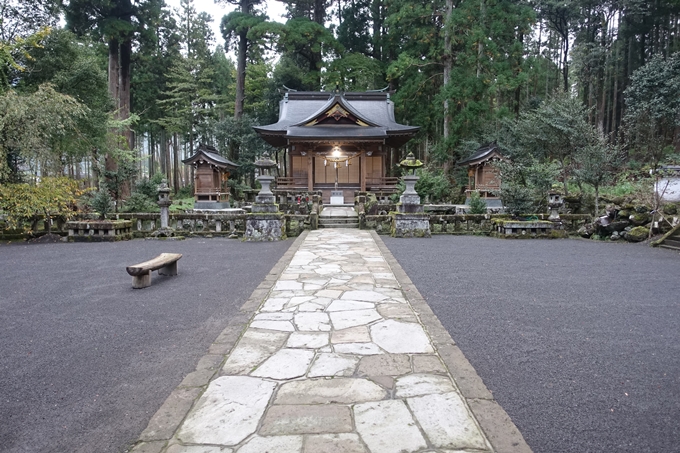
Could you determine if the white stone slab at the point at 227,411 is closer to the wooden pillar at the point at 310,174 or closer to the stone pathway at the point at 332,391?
the stone pathway at the point at 332,391

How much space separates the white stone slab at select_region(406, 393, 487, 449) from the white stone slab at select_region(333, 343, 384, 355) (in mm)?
763

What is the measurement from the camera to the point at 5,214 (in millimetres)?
10297

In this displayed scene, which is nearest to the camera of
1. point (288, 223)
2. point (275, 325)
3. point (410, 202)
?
point (275, 325)

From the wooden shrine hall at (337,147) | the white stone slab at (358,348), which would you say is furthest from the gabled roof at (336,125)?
the white stone slab at (358,348)

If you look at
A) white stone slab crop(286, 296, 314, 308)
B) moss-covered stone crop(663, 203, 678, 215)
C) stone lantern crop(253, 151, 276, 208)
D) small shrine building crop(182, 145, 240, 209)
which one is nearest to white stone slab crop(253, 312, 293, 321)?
white stone slab crop(286, 296, 314, 308)

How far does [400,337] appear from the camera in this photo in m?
3.43

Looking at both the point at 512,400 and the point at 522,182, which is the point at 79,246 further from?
the point at 522,182

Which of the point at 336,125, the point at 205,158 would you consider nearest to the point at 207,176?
the point at 205,158

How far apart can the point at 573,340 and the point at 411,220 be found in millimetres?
7817

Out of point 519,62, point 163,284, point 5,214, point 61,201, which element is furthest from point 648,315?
point 519,62

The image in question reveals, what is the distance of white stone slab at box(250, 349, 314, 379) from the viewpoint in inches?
107

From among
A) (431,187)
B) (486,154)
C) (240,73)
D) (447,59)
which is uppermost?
(240,73)

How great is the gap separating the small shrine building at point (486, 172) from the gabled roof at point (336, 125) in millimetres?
3761

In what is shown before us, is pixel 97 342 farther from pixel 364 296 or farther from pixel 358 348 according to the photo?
pixel 364 296
